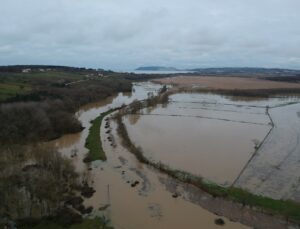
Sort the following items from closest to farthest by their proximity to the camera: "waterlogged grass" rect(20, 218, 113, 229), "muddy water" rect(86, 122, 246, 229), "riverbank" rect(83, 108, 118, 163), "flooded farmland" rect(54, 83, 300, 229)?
"waterlogged grass" rect(20, 218, 113, 229) → "muddy water" rect(86, 122, 246, 229) → "flooded farmland" rect(54, 83, 300, 229) → "riverbank" rect(83, 108, 118, 163)

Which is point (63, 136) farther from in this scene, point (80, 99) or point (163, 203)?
point (80, 99)

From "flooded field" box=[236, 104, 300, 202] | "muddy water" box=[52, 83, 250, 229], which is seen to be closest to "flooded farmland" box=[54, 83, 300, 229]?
"muddy water" box=[52, 83, 250, 229]

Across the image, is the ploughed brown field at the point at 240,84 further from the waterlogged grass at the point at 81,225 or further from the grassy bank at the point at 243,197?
the waterlogged grass at the point at 81,225

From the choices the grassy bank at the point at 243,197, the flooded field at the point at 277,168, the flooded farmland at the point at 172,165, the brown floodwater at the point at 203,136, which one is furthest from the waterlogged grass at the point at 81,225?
the flooded field at the point at 277,168

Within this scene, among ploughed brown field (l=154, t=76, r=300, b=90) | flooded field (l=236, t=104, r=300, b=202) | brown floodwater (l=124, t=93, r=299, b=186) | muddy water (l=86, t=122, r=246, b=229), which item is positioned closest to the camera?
muddy water (l=86, t=122, r=246, b=229)

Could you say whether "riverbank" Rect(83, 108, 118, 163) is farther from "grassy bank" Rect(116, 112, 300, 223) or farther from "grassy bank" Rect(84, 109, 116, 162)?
"grassy bank" Rect(116, 112, 300, 223)

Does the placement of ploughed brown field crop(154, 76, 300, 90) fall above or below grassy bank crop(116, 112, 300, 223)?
above

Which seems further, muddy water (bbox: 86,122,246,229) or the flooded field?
the flooded field

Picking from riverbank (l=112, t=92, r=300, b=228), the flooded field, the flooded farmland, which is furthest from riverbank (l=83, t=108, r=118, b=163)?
the flooded field

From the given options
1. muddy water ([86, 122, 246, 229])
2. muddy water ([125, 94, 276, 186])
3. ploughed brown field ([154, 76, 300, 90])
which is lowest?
muddy water ([86, 122, 246, 229])
